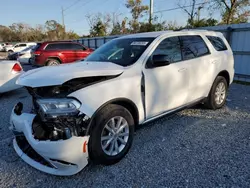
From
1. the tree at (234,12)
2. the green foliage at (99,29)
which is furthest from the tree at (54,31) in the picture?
the tree at (234,12)

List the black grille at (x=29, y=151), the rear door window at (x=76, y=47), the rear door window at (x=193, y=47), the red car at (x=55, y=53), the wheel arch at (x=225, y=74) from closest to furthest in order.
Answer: the black grille at (x=29, y=151)
the rear door window at (x=193, y=47)
the wheel arch at (x=225, y=74)
the red car at (x=55, y=53)
the rear door window at (x=76, y=47)

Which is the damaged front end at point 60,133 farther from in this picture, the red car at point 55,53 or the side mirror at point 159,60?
the red car at point 55,53

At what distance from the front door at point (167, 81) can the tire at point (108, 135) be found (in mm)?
482

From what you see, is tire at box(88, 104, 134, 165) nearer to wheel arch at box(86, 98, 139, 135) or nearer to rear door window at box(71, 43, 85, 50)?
wheel arch at box(86, 98, 139, 135)

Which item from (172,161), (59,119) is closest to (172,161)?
(172,161)

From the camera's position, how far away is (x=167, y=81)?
3264mm

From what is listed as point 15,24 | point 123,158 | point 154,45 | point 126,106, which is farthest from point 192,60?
point 15,24

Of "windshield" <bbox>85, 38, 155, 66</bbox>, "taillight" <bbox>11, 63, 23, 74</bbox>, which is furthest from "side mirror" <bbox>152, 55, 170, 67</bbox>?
"taillight" <bbox>11, 63, 23, 74</bbox>

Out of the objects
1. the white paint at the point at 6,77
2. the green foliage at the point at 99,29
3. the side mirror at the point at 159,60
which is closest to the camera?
the side mirror at the point at 159,60

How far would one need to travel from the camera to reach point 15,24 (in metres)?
54.6

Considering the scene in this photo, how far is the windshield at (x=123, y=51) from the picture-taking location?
3111 millimetres

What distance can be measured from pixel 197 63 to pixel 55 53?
9.05 meters

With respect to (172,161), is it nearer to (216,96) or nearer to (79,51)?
(216,96)

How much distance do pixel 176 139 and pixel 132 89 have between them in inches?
49.8
